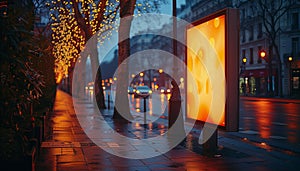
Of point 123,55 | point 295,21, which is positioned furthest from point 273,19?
point 123,55

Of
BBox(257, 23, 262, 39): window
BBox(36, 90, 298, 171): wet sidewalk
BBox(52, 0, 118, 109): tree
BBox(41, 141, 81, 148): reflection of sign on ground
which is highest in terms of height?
BBox(257, 23, 262, 39): window

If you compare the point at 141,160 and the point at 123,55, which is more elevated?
the point at 123,55

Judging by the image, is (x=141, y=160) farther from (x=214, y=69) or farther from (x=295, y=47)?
(x=295, y=47)

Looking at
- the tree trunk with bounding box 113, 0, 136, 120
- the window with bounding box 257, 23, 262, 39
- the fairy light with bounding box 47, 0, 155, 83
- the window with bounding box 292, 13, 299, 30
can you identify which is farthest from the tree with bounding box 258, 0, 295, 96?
the tree trunk with bounding box 113, 0, 136, 120

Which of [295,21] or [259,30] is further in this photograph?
[259,30]

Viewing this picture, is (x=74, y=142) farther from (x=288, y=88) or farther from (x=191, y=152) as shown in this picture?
(x=288, y=88)

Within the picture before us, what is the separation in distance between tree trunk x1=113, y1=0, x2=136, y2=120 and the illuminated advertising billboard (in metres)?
7.78

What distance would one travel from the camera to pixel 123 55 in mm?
18312

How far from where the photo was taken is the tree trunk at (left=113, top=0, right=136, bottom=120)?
18.0 metres

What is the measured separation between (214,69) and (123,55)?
32.1ft

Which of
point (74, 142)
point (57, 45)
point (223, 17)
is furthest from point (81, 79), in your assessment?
point (223, 17)

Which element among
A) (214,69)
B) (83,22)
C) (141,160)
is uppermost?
(83,22)

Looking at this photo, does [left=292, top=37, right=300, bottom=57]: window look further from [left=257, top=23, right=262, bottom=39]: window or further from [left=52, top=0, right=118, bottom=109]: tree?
[left=52, top=0, right=118, bottom=109]: tree

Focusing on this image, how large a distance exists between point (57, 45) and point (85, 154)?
2536 cm
